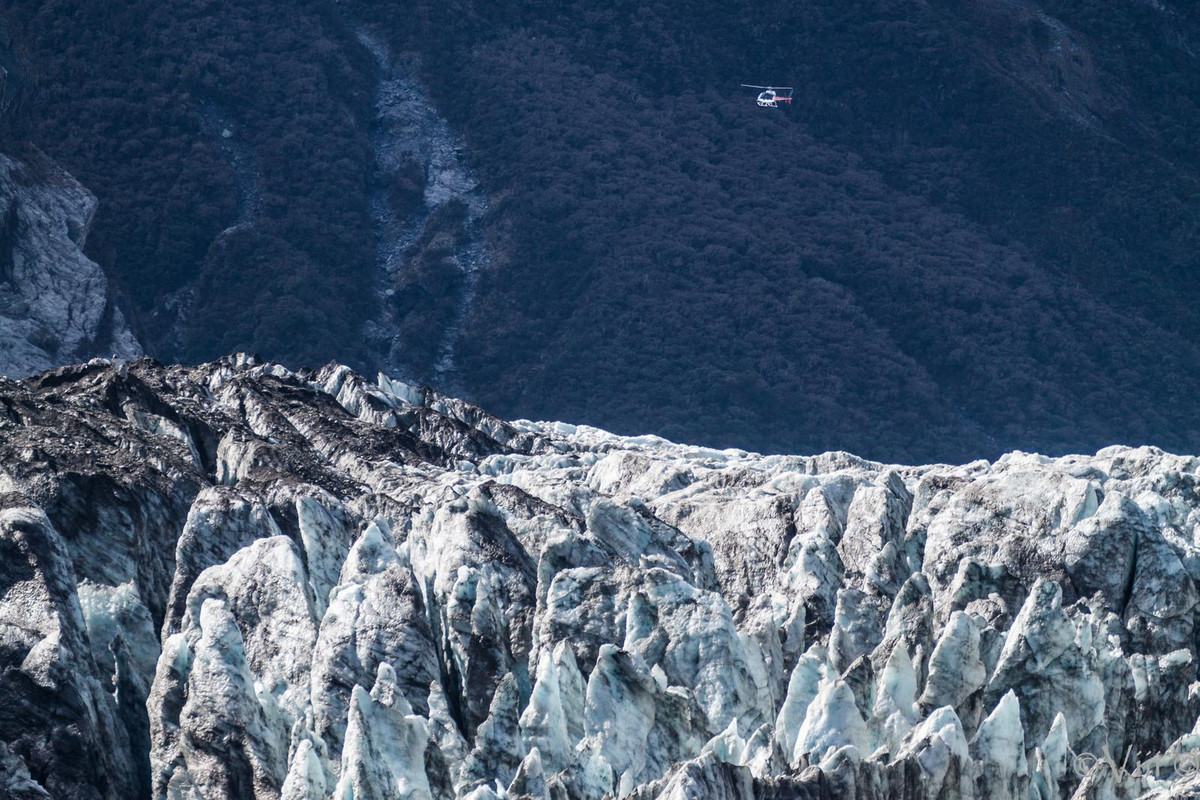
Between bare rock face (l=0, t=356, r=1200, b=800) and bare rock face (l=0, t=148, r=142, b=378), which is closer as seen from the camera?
bare rock face (l=0, t=356, r=1200, b=800)

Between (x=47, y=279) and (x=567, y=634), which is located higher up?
(x=47, y=279)

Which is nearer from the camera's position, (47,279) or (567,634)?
(567,634)

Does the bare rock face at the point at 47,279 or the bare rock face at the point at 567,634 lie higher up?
the bare rock face at the point at 47,279

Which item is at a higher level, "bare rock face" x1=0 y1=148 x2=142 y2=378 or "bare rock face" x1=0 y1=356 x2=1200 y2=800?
"bare rock face" x1=0 y1=148 x2=142 y2=378

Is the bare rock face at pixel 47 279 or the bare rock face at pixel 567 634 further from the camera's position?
the bare rock face at pixel 47 279
